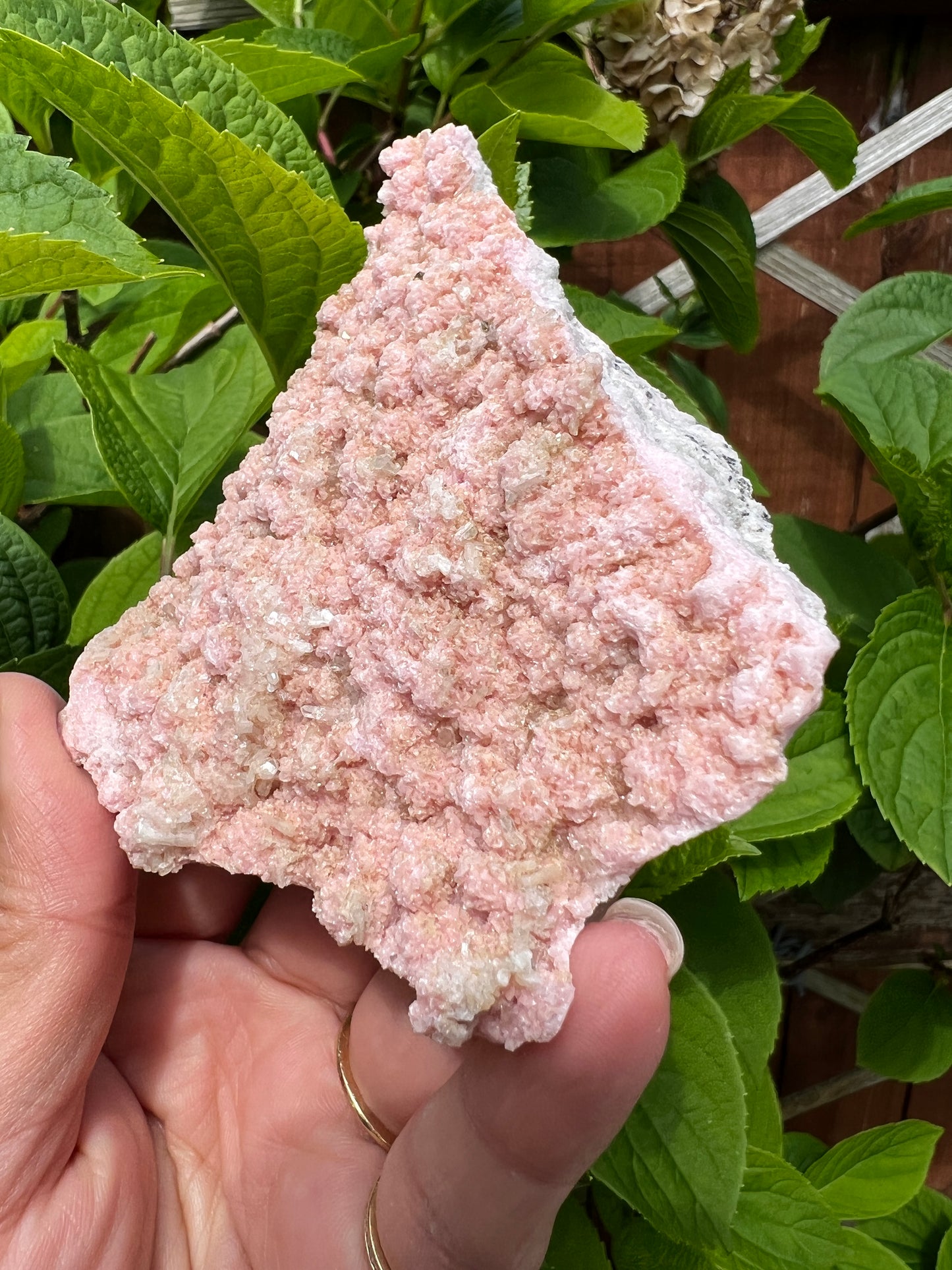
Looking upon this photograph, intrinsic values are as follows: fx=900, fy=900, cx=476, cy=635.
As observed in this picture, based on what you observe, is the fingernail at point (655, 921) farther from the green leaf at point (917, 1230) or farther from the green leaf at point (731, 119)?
the green leaf at point (917, 1230)

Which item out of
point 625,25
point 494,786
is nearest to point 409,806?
point 494,786

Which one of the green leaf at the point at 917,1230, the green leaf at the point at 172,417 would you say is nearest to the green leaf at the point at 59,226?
the green leaf at the point at 172,417

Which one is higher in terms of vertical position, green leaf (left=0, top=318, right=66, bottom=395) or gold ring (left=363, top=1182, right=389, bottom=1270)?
green leaf (left=0, top=318, right=66, bottom=395)

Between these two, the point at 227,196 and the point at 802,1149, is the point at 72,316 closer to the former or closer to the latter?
the point at 227,196

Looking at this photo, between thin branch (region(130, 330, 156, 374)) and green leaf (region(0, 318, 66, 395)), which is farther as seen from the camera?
thin branch (region(130, 330, 156, 374))

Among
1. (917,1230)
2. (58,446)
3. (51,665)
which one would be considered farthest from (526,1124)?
(917,1230)

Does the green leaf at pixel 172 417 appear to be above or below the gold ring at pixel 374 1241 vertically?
above

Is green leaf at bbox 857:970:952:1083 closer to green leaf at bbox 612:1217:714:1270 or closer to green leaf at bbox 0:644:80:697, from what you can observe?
green leaf at bbox 612:1217:714:1270

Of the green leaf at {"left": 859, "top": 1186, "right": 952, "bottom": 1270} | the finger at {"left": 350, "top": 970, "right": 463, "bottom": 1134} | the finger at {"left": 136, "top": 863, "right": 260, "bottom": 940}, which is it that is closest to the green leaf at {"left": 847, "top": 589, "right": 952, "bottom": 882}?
the finger at {"left": 350, "top": 970, "right": 463, "bottom": 1134}
